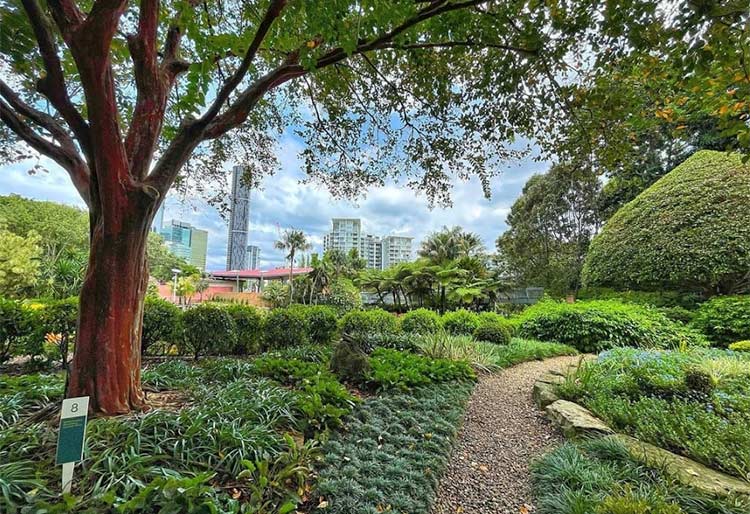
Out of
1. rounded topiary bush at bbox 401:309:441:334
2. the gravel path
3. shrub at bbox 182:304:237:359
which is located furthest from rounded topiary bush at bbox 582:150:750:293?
shrub at bbox 182:304:237:359

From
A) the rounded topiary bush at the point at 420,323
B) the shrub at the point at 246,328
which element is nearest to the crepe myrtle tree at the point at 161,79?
the shrub at the point at 246,328

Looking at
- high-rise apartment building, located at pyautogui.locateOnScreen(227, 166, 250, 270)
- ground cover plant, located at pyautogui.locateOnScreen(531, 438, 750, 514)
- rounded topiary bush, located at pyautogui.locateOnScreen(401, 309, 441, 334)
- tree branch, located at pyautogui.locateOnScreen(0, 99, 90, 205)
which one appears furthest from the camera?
rounded topiary bush, located at pyautogui.locateOnScreen(401, 309, 441, 334)

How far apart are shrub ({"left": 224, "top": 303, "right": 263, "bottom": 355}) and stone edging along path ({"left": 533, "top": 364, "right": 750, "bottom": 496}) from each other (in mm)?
4911

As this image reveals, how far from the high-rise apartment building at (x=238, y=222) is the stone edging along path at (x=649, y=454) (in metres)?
5.24

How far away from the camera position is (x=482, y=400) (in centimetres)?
440

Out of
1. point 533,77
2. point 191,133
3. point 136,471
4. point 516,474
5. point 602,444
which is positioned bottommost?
point 516,474

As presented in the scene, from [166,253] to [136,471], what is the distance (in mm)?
32208

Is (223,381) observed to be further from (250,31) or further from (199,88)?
(250,31)

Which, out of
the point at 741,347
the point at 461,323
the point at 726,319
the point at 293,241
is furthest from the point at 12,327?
the point at 293,241

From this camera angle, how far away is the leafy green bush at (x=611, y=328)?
26.0 feet

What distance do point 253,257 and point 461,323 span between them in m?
26.6

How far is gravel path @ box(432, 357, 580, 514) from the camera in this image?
233 centimetres

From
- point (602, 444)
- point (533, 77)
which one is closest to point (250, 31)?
point (533, 77)

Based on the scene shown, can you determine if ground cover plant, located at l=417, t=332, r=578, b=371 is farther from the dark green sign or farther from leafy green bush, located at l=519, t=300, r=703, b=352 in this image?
the dark green sign
